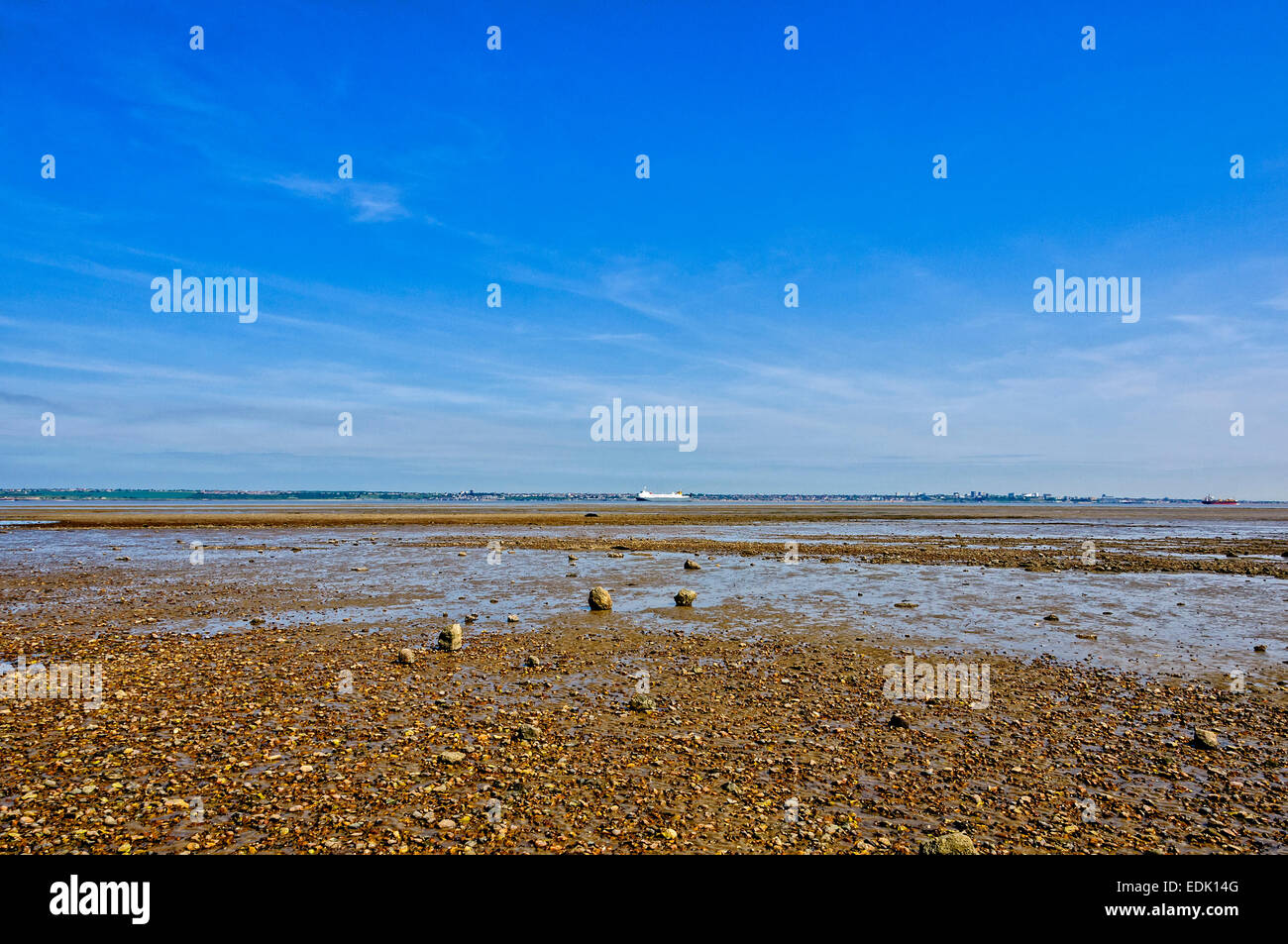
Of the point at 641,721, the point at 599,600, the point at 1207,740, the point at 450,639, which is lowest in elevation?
the point at 1207,740

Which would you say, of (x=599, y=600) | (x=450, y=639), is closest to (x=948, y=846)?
(x=450, y=639)

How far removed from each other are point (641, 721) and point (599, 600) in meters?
12.3

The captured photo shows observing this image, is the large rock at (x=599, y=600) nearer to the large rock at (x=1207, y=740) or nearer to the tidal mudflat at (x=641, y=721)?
the tidal mudflat at (x=641, y=721)

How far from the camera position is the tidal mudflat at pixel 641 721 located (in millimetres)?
8078

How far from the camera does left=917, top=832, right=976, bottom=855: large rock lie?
24.0 feet

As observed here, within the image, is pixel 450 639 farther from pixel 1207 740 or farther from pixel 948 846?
pixel 1207 740

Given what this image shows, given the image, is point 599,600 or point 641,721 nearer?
point 641,721

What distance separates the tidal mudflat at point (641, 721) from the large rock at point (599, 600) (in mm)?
476

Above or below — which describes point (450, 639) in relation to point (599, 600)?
above

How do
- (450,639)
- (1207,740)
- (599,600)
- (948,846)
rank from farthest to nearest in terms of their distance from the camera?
(599,600) → (450,639) → (1207,740) → (948,846)

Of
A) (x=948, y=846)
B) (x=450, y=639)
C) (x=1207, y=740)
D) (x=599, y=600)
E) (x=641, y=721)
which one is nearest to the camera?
(x=948, y=846)

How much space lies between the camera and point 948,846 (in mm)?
7363

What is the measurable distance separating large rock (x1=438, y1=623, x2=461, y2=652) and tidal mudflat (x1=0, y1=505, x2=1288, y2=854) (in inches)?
14.0
